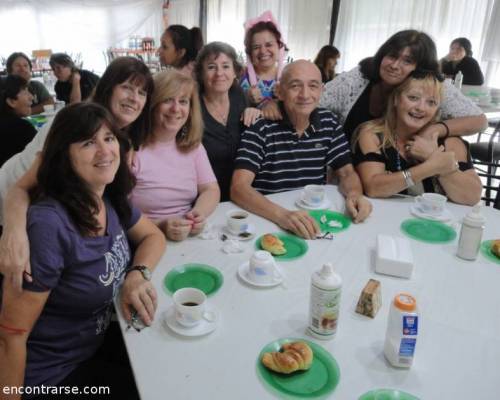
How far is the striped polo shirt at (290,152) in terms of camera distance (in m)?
1.94

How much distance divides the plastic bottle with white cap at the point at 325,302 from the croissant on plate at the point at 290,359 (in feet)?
0.24

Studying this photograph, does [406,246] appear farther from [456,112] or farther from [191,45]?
[191,45]

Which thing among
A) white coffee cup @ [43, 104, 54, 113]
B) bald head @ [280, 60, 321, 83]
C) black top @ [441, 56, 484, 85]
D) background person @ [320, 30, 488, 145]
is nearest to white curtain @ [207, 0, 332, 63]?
black top @ [441, 56, 484, 85]

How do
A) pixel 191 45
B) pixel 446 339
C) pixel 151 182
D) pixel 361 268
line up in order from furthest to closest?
pixel 191 45 → pixel 151 182 → pixel 361 268 → pixel 446 339

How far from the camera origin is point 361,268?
1.27m

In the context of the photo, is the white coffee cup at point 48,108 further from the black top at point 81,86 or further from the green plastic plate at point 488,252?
the green plastic plate at point 488,252

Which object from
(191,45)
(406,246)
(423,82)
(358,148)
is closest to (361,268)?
(406,246)

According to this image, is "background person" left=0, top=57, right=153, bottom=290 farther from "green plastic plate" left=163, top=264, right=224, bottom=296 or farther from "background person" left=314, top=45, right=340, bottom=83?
"background person" left=314, top=45, right=340, bottom=83

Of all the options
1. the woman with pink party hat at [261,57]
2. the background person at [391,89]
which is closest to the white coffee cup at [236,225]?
the background person at [391,89]

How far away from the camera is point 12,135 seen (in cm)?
260

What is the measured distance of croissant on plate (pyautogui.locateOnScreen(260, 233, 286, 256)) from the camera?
4.39ft

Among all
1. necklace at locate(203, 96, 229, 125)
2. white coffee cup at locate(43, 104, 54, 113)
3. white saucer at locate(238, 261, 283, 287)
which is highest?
necklace at locate(203, 96, 229, 125)

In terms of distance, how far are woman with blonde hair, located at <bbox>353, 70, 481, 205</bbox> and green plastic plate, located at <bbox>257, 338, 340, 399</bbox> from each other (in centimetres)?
112

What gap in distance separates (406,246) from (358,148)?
2.64 ft
